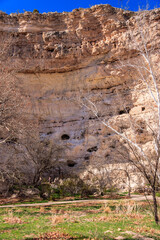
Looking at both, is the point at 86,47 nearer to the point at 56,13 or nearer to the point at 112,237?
the point at 56,13

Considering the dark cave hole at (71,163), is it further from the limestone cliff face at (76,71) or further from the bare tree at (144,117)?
the bare tree at (144,117)

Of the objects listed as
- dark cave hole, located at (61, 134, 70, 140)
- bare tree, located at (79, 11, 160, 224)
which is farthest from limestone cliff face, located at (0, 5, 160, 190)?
bare tree, located at (79, 11, 160, 224)

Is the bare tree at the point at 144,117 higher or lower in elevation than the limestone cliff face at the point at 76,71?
lower

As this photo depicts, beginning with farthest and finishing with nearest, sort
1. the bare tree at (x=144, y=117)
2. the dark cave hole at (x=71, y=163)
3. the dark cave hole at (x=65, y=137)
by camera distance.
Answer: the dark cave hole at (x=65, y=137)
the dark cave hole at (x=71, y=163)
the bare tree at (x=144, y=117)

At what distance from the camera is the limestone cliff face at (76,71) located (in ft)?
68.4

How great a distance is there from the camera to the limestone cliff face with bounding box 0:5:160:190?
20.8m

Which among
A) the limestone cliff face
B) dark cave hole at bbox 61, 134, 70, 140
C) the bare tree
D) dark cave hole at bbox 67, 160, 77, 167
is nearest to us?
the bare tree

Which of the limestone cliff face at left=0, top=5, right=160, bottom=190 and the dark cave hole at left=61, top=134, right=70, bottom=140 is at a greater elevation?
the limestone cliff face at left=0, top=5, right=160, bottom=190

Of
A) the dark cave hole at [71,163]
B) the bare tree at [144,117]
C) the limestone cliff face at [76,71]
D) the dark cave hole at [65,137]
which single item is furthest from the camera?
the dark cave hole at [65,137]

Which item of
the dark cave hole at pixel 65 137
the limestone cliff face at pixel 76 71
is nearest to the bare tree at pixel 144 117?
the limestone cliff face at pixel 76 71

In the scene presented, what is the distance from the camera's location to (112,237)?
4633mm

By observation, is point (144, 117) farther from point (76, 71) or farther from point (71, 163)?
point (76, 71)

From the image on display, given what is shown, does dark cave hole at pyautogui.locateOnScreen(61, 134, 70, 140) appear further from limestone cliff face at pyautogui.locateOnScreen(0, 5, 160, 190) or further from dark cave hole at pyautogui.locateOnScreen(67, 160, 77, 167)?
dark cave hole at pyautogui.locateOnScreen(67, 160, 77, 167)

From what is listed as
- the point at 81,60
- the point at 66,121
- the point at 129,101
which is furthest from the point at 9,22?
the point at 129,101
